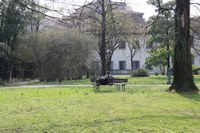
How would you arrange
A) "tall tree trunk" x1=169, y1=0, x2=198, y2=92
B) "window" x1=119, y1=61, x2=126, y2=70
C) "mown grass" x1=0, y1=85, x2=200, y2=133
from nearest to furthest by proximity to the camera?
"mown grass" x1=0, y1=85, x2=200, y2=133, "tall tree trunk" x1=169, y1=0, x2=198, y2=92, "window" x1=119, y1=61, x2=126, y2=70

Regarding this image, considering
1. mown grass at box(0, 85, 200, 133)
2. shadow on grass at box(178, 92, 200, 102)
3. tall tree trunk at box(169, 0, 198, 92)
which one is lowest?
mown grass at box(0, 85, 200, 133)

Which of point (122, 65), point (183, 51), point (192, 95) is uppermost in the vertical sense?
point (122, 65)

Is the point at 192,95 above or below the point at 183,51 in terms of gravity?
below

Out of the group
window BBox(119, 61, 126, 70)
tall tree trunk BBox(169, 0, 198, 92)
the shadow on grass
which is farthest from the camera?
window BBox(119, 61, 126, 70)

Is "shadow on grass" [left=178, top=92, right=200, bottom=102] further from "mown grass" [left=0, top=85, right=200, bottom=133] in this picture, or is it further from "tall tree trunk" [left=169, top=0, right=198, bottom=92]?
"mown grass" [left=0, top=85, right=200, bottom=133]

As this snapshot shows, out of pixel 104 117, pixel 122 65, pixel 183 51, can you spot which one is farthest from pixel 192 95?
pixel 122 65

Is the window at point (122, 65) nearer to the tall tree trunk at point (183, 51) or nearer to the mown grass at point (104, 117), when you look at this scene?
the tall tree trunk at point (183, 51)

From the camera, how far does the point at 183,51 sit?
17.5 m

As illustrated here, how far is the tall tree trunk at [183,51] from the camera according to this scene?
57.1ft

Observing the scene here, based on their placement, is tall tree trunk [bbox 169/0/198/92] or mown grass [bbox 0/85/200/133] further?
tall tree trunk [bbox 169/0/198/92]

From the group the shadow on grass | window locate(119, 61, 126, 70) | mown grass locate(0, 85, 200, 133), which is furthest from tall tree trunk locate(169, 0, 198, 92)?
window locate(119, 61, 126, 70)

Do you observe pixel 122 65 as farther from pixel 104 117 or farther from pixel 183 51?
pixel 104 117

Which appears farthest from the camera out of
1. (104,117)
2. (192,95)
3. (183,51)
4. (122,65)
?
(122,65)

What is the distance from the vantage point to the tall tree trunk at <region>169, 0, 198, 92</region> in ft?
57.1
